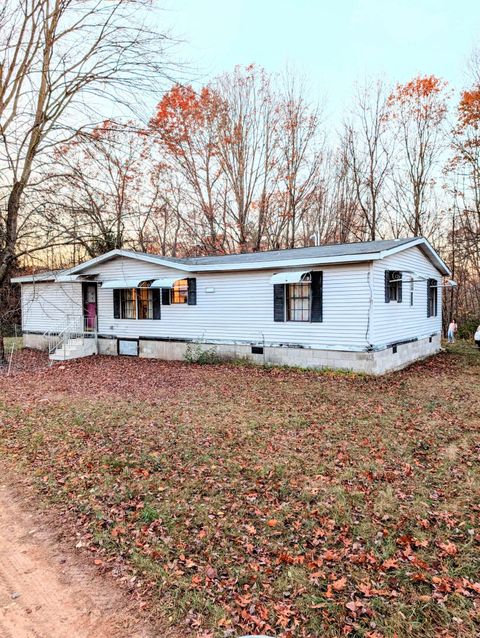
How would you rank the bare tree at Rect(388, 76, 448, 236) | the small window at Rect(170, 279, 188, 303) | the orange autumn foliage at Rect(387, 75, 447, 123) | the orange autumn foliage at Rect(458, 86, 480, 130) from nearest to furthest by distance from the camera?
the small window at Rect(170, 279, 188, 303) < the orange autumn foliage at Rect(458, 86, 480, 130) < the orange autumn foliage at Rect(387, 75, 447, 123) < the bare tree at Rect(388, 76, 448, 236)

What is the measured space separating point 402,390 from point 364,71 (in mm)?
20154

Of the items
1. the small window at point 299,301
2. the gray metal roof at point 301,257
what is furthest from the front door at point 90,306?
the small window at point 299,301

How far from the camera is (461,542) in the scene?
11.6 ft

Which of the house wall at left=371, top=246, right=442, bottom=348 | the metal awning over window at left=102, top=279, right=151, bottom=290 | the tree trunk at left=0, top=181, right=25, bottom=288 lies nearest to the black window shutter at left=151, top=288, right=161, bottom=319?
the metal awning over window at left=102, top=279, right=151, bottom=290

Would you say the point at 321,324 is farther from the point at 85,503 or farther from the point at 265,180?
the point at 265,180

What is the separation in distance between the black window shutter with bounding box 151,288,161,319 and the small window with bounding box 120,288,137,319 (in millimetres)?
1002

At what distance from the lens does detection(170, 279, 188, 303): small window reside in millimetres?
14555

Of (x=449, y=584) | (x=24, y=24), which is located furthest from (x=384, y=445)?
(x=24, y=24)

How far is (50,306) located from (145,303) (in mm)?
6095

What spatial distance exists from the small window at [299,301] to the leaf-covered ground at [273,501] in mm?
3854

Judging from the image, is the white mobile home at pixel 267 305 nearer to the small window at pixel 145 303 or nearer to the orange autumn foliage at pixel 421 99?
the small window at pixel 145 303

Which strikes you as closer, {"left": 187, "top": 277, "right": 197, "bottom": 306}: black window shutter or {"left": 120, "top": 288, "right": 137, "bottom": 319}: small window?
{"left": 187, "top": 277, "right": 197, "bottom": 306}: black window shutter

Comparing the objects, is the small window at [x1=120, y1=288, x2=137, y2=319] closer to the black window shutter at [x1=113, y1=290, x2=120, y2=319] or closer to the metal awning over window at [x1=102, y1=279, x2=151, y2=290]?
the black window shutter at [x1=113, y1=290, x2=120, y2=319]

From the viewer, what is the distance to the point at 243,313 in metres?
13.3
